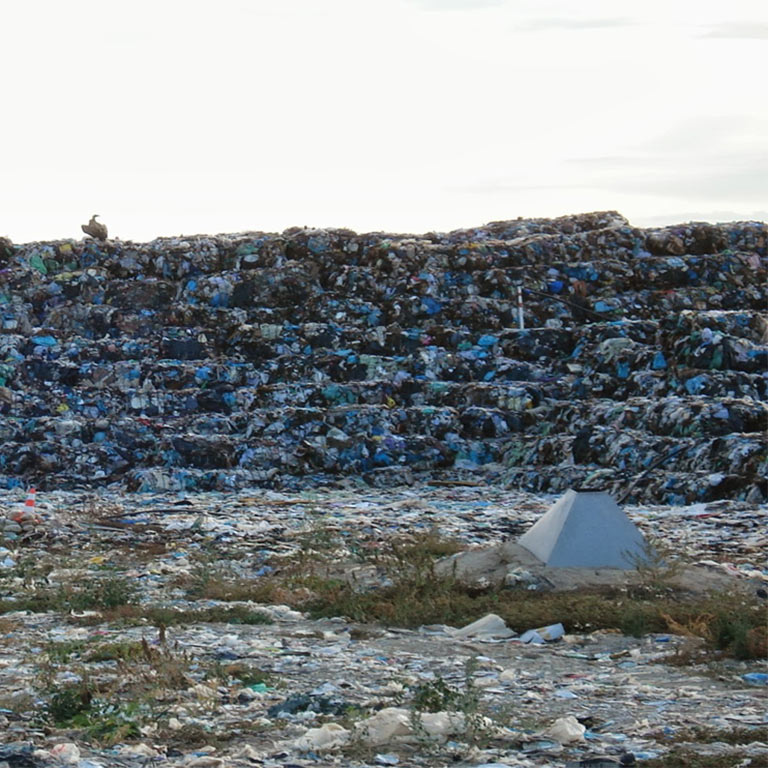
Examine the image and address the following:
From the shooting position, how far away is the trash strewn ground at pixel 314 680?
3670mm

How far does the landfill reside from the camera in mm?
3973

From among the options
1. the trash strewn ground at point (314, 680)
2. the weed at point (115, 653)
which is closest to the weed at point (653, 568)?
the trash strewn ground at point (314, 680)

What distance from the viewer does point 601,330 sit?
49.7ft

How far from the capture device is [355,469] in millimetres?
12383

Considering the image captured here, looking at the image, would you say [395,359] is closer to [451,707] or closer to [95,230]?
[95,230]

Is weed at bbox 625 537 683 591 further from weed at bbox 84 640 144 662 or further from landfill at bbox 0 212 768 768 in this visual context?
weed at bbox 84 640 144 662

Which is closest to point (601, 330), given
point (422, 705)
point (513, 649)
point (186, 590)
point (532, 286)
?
point (532, 286)

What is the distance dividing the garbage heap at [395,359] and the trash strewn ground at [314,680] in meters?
3.95

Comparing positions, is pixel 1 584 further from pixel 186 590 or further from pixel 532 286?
pixel 532 286

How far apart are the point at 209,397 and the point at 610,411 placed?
183 inches

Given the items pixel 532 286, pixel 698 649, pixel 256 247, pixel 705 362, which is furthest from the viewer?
pixel 256 247

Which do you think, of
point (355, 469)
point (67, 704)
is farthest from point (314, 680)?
point (355, 469)

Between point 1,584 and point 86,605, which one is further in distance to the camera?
point 1,584

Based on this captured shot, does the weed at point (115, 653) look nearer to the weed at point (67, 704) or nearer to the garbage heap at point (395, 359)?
the weed at point (67, 704)
